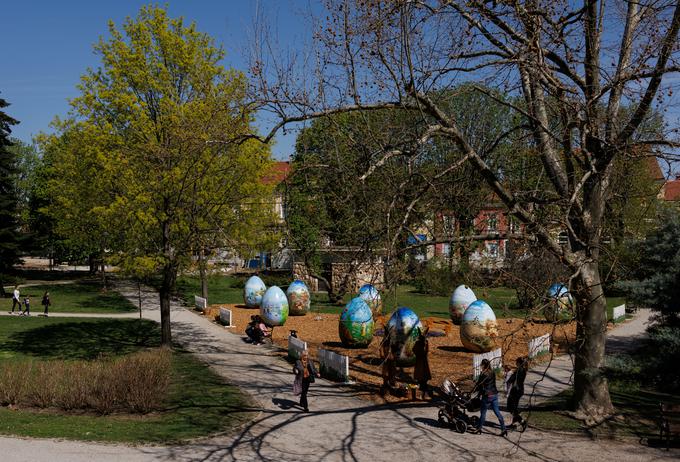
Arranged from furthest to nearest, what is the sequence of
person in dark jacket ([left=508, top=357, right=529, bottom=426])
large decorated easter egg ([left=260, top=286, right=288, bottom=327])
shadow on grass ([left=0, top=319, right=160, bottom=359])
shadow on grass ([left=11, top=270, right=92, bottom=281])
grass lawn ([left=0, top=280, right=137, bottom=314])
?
shadow on grass ([left=11, top=270, right=92, bottom=281]) → grass lawn ([left=0, top=280, right=137, bottom=314]) → large decorated easter egg ([left=260, top=286, right=288, bottom=327]) → shadow on grass ([left=0, top=319, right=160, bottom=359]) → person in dark jacket ([left=508, top=357, right=529, bottom=426])

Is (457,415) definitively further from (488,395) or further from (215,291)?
(215,291)

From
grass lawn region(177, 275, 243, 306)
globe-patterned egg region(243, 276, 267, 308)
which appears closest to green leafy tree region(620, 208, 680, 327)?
globe-patterned egg region(243, 276, 267, 308)

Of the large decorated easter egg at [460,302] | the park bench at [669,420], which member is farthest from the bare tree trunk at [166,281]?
the park bench at [669,420]

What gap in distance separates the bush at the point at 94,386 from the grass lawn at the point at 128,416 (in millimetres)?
298

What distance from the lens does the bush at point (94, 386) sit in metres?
12.8

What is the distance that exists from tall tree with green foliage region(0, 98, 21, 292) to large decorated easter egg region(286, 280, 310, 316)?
1931cm

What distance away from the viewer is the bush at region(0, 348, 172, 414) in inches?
505

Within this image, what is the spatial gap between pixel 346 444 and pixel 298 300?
17498 millimetres

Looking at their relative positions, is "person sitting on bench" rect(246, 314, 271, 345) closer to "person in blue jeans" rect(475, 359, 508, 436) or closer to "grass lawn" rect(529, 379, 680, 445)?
"grass lawn" rect(529, 379, 680, 445)

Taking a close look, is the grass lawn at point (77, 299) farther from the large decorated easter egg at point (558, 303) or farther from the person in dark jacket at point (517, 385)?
the person in dark jacket at point (517, 385)

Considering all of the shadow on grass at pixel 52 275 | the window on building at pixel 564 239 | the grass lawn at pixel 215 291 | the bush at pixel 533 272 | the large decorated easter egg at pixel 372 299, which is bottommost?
Result: the grass lawn at pixel 215 291

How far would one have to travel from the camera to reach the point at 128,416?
1262cm

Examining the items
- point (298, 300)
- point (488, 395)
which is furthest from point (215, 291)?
point (488, 395)

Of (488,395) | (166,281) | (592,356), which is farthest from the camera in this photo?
(166,281)
